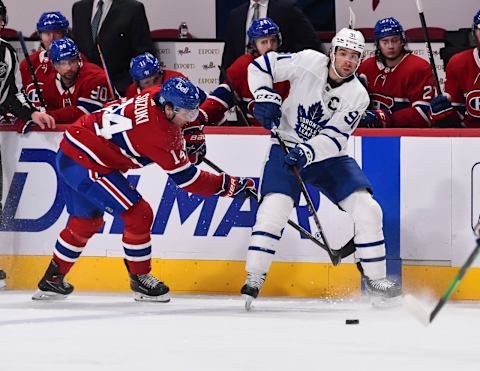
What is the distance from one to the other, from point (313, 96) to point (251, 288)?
901 millimetres

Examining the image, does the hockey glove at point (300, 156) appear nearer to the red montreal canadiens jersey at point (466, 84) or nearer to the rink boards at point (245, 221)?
the rink boards at point (245, 221)

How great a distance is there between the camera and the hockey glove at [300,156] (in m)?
5.36

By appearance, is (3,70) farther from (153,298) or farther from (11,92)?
(153,298)

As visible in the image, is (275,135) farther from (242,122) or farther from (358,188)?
(242,122)

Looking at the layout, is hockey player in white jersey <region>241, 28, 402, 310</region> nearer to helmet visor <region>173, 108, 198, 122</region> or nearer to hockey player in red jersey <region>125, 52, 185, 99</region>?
helmet visor <region>173, 108, 198, 122</region>

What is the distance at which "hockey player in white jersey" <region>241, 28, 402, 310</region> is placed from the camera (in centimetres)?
545

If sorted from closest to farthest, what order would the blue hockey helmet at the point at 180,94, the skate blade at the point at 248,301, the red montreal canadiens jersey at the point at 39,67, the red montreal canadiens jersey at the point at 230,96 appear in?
the blue hockey helmet at the point at 180,94, the skate blade at the point at 248,301, the red montreal canadiens jersey at the point at 230,96, the red montreal canadiens jersey at the point at 39,67

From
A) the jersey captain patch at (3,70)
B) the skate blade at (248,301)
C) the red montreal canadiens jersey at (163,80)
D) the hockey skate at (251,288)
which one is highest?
the jersey captain patch at (3,70)

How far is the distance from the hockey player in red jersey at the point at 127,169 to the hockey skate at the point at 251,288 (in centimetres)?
39

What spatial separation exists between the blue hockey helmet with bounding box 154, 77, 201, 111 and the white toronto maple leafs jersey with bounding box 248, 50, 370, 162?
328 millimetres

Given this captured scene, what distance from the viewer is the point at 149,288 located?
571 cm

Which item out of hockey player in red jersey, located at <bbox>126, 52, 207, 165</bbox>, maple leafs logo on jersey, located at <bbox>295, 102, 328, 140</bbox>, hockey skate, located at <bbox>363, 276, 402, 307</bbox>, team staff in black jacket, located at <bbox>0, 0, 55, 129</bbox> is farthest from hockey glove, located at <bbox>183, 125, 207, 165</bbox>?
hockey skate, located at <bbox>363, 276, 402, 307</bbox>

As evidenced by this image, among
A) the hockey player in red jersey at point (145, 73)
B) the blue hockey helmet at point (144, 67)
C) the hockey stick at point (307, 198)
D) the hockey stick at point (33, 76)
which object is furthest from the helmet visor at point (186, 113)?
the hockey stick at point (33, 76)

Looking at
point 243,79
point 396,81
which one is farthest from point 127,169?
point 396,81
